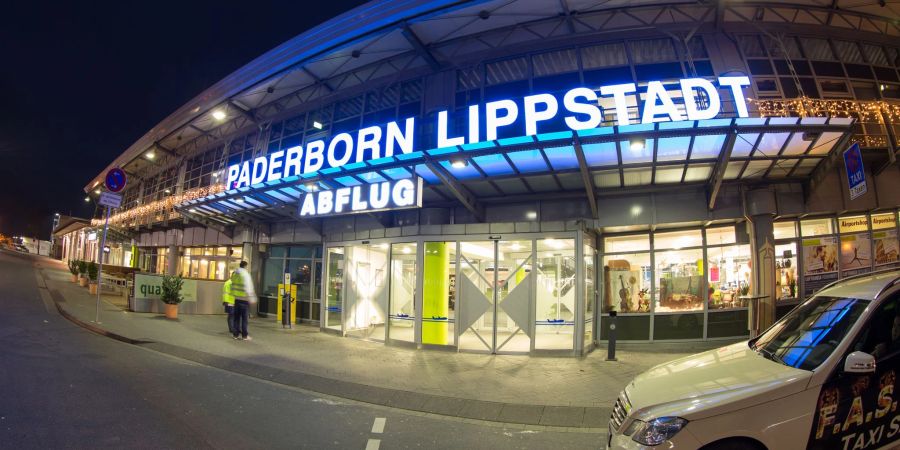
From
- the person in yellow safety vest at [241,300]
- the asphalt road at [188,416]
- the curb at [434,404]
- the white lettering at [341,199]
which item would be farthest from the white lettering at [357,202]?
the asphalt road at [188,416]

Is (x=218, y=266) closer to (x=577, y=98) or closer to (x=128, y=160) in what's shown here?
(x=128, y=160)

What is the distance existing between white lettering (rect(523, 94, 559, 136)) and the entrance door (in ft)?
10.4

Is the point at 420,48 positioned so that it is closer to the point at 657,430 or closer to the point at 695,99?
the point at 695,99

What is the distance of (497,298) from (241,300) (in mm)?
6575

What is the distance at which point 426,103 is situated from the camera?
13.5 meters

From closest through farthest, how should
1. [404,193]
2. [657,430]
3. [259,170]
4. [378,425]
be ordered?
1. [657,430]
2. [378,425]
3. [404,193]
4. [259,170]

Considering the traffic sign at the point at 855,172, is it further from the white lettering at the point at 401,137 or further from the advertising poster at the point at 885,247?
the white lettering at the point at 401,137

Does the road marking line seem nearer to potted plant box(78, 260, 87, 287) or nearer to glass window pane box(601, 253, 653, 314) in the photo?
glass window pane box(601, 253, 653, 314)

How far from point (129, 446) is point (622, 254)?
35.8 feet

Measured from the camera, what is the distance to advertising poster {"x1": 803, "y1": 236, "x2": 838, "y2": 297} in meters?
10.7

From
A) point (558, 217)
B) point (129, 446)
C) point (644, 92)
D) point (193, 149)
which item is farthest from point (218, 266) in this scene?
point (644, 92)

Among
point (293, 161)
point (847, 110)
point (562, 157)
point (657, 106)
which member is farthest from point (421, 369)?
point (847, 110)

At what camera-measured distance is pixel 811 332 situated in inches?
149

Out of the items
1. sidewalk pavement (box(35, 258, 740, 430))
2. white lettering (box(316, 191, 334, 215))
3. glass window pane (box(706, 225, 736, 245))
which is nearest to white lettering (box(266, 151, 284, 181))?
white lettering (box(316, 191, 334, 215))
